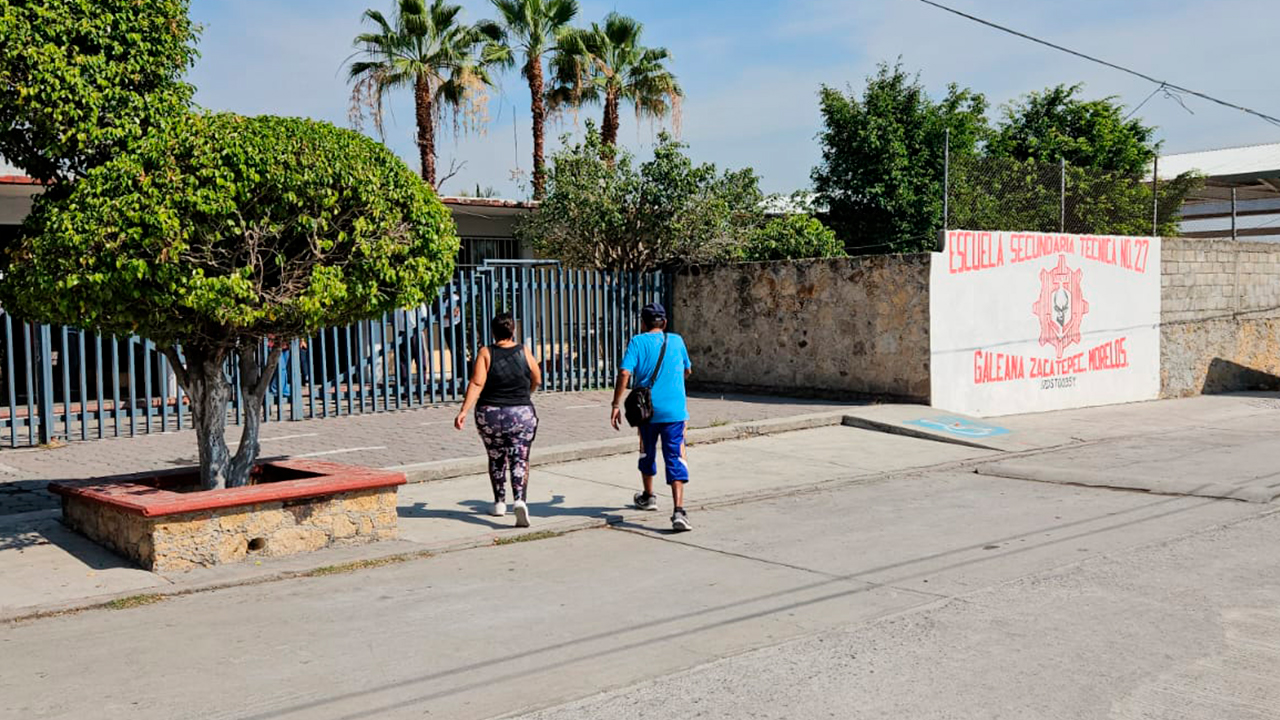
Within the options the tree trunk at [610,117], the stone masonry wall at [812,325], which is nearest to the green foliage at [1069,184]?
the stone masonry wall at [812,325]

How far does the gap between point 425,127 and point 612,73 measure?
16.8 feet

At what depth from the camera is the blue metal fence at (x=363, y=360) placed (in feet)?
39.9

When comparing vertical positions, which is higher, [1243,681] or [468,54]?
[468,54]

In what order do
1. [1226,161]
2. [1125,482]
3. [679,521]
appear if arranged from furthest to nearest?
[1226,161] < [1125,482] < [679,521]

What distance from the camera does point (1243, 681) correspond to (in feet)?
15.6

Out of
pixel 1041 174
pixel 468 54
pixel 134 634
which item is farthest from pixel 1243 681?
pixel 468 54

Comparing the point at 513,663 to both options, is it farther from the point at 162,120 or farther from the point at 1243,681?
the point at 162,120

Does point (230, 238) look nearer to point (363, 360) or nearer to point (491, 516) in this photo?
point (491, 516)

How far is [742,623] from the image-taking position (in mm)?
5801

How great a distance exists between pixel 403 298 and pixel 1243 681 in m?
5.40

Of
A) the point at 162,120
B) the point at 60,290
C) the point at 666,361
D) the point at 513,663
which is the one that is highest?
the point at 162,120

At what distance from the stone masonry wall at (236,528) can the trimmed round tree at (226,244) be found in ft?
2.33

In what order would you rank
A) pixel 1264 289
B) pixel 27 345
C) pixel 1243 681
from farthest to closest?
pixel 1264 289 < pixel 27 345 < pixel 1243 681

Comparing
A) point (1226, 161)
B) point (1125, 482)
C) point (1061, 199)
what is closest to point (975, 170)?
point (1061, 199)
